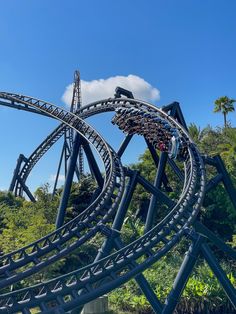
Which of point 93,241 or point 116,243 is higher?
point 93,241

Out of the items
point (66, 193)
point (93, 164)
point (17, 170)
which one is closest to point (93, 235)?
point (66, 193)

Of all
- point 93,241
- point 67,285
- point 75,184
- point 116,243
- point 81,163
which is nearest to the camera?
point 67,285

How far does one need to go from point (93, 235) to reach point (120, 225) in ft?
6.32

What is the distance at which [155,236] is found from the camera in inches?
468

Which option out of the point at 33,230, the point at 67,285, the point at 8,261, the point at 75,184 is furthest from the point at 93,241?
the point at 67,285

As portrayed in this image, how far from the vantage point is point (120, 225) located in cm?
1466

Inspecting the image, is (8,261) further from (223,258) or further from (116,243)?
(223,258)

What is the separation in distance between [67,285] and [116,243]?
3.90m

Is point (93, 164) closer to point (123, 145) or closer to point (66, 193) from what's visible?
point (66, 193)

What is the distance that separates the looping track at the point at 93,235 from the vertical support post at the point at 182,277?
797 millimetres

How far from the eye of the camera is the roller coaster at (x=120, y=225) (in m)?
10.0

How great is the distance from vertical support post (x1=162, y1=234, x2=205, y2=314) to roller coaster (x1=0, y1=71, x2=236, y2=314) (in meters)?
0.03

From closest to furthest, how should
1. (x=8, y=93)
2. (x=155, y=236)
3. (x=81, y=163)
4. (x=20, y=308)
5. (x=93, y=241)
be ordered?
(x=20, y=308)
(x=155, y=236)
(x=8, y=93)
(x=93, y=241)
(x=81, y=163)

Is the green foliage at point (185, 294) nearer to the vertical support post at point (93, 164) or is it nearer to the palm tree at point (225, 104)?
the vertical support post at point (93, 164)
